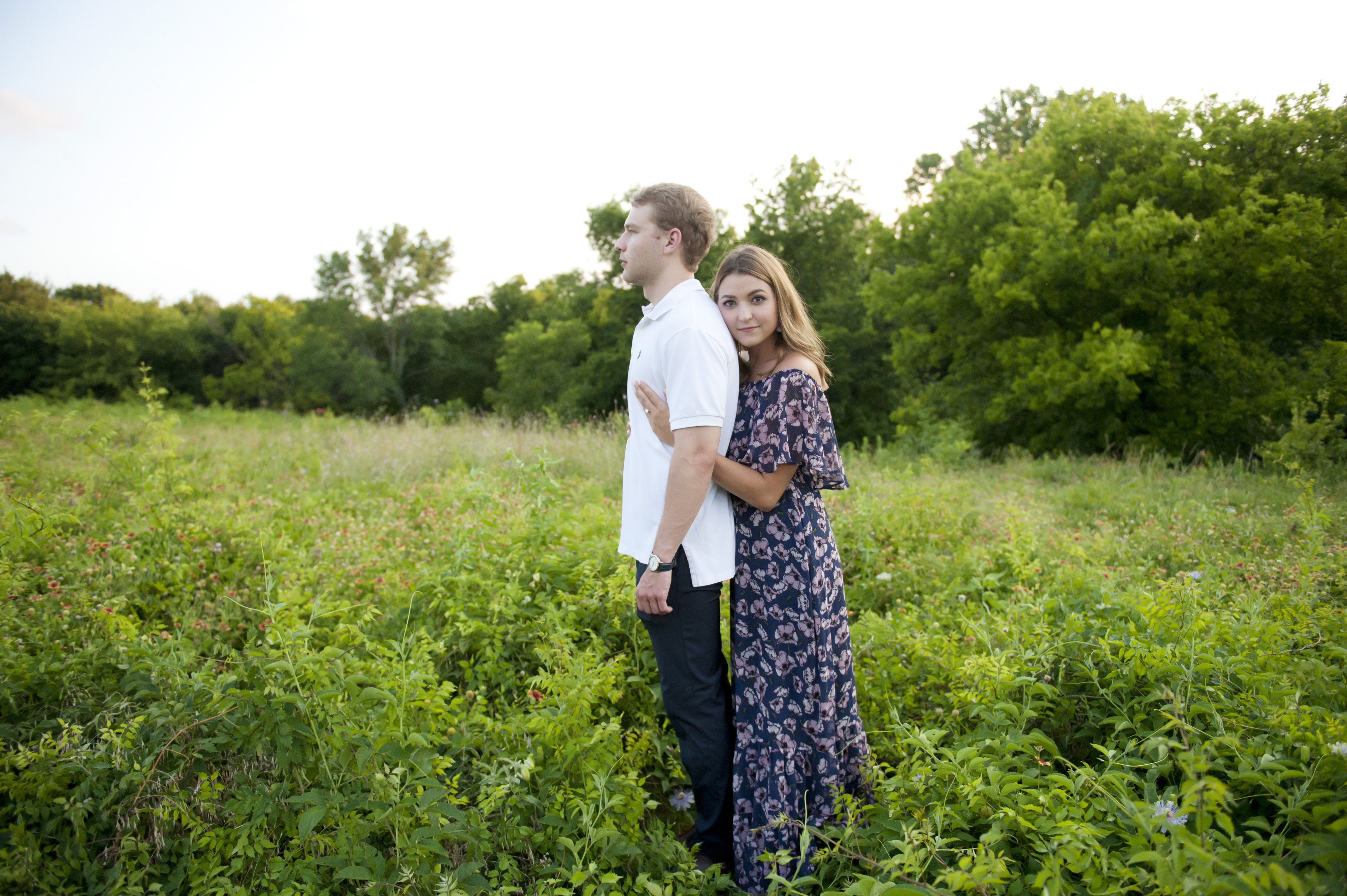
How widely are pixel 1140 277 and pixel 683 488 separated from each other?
1356 centimetres

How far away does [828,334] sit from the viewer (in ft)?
65.4

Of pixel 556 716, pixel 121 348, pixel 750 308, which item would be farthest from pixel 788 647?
pixel 121 348

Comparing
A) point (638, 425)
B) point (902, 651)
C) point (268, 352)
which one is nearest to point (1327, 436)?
point (902, 651)

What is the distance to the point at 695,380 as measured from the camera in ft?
6.55

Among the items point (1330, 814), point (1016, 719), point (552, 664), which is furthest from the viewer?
point (552, 664)

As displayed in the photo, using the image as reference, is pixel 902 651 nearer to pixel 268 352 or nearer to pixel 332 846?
pixel 332 846

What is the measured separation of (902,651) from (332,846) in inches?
88.5

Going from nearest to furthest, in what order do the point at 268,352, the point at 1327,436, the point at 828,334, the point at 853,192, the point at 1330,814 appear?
the point at 1330,814 → the point at 1327,436 → the point at 828,334 → the point at 853,192 → the point at 268,352

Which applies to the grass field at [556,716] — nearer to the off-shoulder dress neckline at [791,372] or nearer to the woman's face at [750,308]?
the off-shoulder dress neckline at [791,372]

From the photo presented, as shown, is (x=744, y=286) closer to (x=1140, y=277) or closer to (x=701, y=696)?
(x=701, y=696)

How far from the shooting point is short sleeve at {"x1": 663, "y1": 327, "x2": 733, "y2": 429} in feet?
6.55

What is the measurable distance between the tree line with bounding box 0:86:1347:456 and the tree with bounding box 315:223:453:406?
421 cm

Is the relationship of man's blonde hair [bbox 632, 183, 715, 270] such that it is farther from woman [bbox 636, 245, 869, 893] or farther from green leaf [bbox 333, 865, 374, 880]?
green leaf [bbox 333, 865, 374, 880]

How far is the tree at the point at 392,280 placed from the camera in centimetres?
3041
